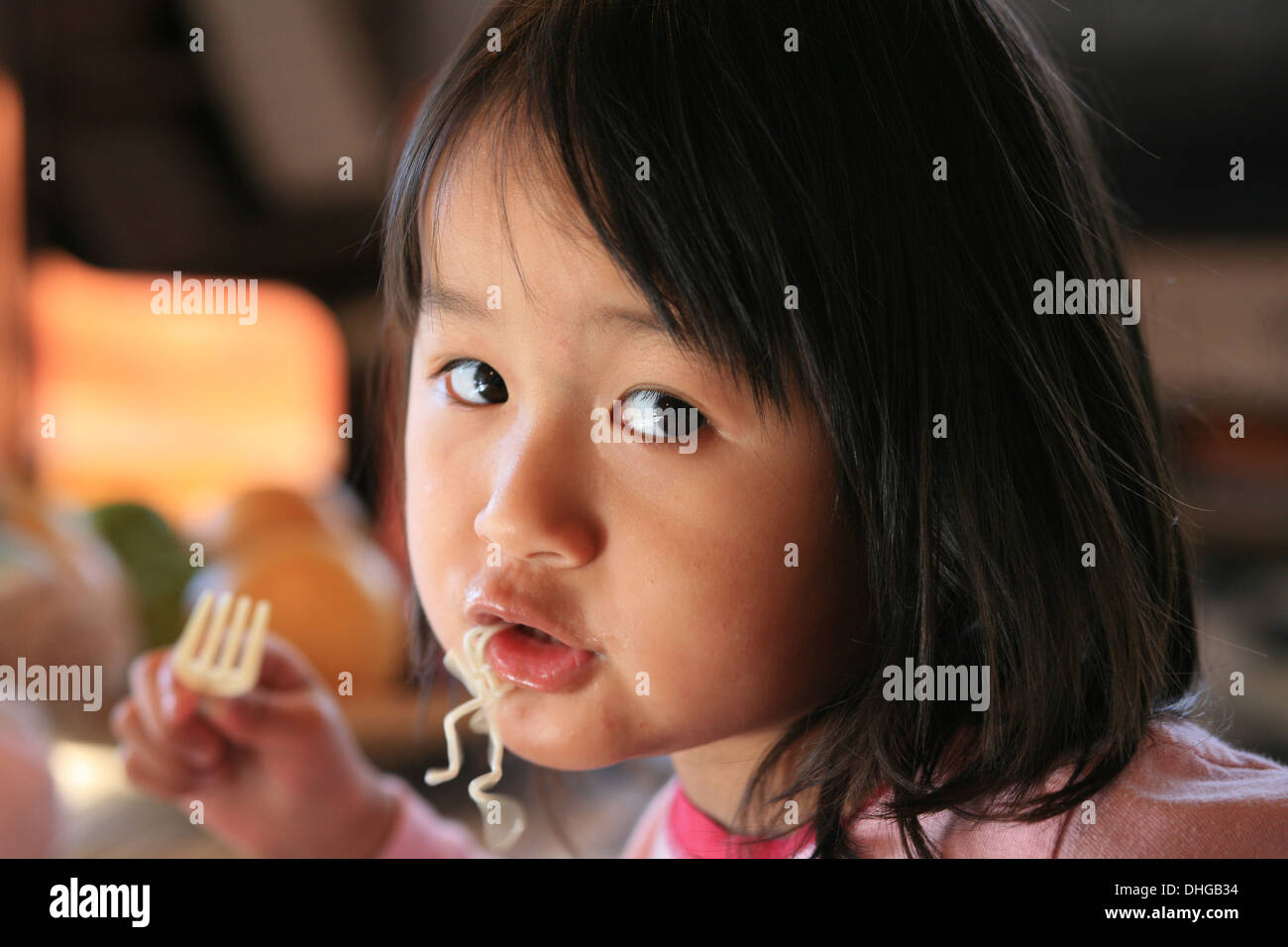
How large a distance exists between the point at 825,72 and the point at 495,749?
0.28 meters

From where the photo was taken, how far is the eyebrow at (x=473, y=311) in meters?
0.40

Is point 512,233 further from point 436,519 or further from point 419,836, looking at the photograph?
point 419,836

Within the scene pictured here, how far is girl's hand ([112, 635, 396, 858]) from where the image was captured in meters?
0.59

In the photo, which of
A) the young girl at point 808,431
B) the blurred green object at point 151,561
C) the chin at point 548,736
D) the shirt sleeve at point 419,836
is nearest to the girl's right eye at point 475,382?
the young girl at point 808,431

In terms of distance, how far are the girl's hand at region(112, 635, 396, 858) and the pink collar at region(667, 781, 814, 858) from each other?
0.64 feet

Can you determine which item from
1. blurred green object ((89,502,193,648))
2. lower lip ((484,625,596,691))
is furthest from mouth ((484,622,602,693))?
blurred green object ((89,502,193,648))

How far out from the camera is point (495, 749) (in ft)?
1.49

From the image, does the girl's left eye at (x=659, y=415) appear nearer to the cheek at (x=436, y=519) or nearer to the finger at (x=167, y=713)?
the cheek at (x=436, y=519)

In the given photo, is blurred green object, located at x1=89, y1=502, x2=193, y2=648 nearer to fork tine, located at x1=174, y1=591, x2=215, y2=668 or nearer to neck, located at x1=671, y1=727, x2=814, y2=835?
fork tine, located at x1=174, y1=591, x2=215, y2=668

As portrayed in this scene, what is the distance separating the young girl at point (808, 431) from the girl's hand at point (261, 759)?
20 cm

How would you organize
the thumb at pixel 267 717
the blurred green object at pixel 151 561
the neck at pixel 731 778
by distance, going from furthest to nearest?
the blurred green object at pixel 151 561
the thumb at pixel 267 717
the neck at pixel 731 778

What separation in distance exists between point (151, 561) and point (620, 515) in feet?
2.69

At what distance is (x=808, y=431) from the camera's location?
1.36 feet
